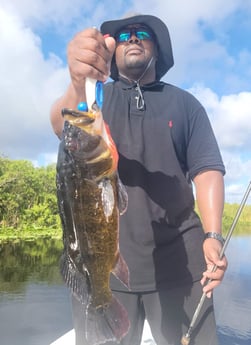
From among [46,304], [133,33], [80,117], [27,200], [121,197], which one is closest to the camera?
[80,117]

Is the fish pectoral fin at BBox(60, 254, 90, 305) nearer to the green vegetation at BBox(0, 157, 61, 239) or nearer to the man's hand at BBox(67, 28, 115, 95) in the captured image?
the man's hand at BBox(67, 28, 115, 95)

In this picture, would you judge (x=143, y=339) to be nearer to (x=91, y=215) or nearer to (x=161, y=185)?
(x=161, y=185)

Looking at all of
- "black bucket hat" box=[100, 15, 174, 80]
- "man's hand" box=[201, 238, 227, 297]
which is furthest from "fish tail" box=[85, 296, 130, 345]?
"black bucket hat" box=[100, 15, 174, 80]

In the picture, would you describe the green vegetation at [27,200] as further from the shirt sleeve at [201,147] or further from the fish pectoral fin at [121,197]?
the fish pectoral fin at [121,197]

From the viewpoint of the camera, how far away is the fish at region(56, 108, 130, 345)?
2.01 metres

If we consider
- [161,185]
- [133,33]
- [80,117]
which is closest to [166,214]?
[161,185]

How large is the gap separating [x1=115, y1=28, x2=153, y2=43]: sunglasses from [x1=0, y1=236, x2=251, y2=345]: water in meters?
2.77

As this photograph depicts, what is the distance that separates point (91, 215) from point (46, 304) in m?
12.1

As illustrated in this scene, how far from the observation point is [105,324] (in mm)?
2115

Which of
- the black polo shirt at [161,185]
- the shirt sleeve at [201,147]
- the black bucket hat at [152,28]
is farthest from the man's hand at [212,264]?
the black bucket hat at [152,28]

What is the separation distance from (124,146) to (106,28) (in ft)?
3.14

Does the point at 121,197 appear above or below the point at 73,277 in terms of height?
above

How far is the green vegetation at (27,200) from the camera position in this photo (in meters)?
43.6

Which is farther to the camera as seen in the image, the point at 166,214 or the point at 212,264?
the point at 166,214
